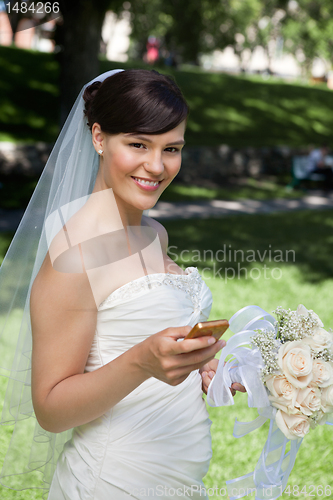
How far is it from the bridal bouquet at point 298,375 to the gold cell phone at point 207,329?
0.51 metres

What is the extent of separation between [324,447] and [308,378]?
2.51 m

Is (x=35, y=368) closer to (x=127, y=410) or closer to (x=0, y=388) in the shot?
(x=127, y=410)

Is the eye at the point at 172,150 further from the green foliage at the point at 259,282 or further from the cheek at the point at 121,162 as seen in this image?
the green foliage at the point at 259,282

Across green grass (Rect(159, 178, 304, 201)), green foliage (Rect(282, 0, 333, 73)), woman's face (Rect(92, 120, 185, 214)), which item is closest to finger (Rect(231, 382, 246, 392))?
woman's face (Rect(92, 120, 185, 214))

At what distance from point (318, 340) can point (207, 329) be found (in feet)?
2.38

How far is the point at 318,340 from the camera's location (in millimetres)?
1835

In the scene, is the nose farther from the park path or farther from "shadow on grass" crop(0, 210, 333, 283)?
the park path

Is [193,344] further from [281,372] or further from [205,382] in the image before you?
[205,382]

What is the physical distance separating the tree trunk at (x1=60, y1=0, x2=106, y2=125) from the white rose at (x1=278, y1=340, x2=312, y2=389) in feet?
27.9

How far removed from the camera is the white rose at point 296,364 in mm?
1712

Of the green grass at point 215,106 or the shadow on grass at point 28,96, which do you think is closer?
the shadow on grass at point 28,96

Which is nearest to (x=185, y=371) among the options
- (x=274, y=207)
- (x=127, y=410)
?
(x=127, y=410)

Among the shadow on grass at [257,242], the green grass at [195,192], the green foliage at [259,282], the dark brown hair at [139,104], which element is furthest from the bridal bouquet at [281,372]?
the green grass at [195,192]

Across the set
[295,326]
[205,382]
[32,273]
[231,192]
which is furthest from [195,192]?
[295,326]
